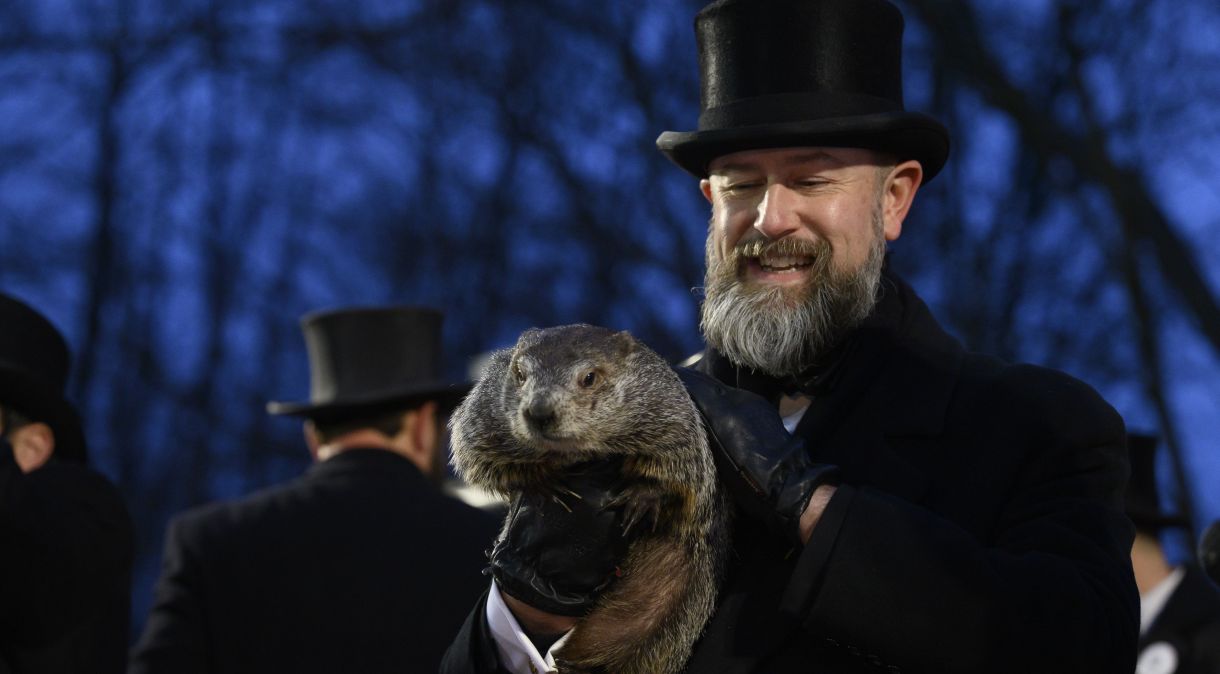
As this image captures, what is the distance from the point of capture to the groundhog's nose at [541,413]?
8.36ft

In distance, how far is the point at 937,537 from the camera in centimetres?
236

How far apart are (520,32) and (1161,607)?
1029 cm

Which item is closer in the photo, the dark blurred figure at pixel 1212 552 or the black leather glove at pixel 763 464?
the black leather glove at pixel 763 464

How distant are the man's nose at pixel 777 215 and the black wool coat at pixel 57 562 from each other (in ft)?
8.03

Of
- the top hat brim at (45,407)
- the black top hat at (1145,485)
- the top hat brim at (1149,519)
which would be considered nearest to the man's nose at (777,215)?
the top hat brim at (45,407)

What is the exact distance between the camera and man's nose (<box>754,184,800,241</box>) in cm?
279

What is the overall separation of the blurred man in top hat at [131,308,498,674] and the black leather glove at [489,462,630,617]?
2.28 meters

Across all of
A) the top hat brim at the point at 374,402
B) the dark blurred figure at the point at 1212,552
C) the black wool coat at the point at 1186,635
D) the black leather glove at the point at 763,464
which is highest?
the black leather glove at the point at 763,464

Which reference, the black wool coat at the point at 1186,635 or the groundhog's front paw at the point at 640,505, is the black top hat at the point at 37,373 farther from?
the black wool coat at the point at 1186,635

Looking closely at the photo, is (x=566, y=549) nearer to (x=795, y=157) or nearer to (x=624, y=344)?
(x=624, y=344)

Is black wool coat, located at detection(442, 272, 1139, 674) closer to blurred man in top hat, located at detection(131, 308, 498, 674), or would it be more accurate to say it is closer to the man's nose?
the man's nose

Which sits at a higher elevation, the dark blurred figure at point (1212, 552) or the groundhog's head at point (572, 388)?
the groundhog's head at point (572, 388)

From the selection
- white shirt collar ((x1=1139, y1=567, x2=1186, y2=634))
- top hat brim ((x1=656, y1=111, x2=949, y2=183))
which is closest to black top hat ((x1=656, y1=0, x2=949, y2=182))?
top hat brim ((x1=656, y1=111, x2=949, y2=183))

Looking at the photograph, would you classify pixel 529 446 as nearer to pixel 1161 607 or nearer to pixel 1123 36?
pixel 1161 607
